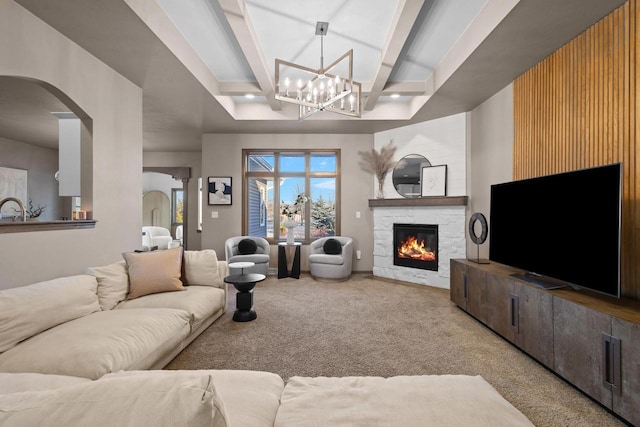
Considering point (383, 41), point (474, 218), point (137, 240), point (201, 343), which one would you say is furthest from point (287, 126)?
point (201, 343)

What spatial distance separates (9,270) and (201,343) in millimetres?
1506

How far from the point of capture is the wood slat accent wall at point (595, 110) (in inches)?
86.1

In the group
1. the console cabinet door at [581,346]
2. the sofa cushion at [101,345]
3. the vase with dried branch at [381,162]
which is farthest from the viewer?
the vase with dried branch at [381,162]

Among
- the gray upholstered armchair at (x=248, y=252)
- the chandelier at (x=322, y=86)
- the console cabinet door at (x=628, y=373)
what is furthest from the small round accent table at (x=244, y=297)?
the console cabinet door at (x=628, y=373)

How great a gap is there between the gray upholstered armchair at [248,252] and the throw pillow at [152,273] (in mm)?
2068

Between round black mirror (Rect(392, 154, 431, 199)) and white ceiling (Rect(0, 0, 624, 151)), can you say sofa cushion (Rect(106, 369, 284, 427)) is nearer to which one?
white ceiling (Rect(0, 0, 624, 151))

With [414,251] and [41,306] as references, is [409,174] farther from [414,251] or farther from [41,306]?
[41,306]

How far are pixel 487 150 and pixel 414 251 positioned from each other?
76.9 inches

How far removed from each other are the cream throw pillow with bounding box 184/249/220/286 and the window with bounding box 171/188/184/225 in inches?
310

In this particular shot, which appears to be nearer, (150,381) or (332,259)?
(150,381)

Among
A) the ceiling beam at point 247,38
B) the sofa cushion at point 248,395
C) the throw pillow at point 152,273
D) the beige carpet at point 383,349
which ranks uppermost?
the ceiling beam at point 247,38

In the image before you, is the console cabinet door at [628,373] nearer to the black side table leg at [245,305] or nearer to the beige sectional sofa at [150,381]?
the beige sectional sofa at [150,381]

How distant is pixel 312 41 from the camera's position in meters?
3.26

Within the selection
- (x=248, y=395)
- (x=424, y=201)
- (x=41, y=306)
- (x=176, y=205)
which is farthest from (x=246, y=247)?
(x=176, y=205)
